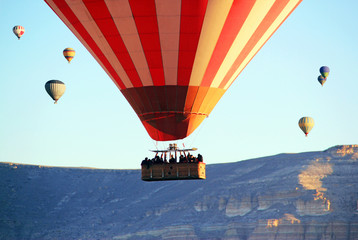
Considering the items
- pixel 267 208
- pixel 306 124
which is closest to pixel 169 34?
pixel 306 124

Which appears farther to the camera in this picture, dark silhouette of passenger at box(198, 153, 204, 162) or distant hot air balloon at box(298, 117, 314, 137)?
distant hot air balloon at box(298, 117, 314, 137)

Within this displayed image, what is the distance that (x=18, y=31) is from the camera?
77.2 metres

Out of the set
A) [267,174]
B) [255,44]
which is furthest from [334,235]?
[255,44]

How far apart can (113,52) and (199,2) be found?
3.69 meters

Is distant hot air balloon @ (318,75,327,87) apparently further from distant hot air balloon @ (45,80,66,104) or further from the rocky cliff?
the rocky cliff

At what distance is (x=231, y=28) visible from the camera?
94.9 feet

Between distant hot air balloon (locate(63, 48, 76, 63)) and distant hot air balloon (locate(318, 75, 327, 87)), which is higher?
distant hot air balloon (locate(63, 48, 76, 63))

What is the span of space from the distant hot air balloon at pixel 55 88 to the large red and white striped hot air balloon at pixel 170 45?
3574 centimetres

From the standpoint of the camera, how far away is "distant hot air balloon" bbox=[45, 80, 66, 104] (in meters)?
65.8

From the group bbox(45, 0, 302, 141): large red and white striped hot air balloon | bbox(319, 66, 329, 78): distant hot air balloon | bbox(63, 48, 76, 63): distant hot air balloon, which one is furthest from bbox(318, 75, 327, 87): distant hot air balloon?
bbox(45, 0, 302, 141): large red and white striped hot air balloon

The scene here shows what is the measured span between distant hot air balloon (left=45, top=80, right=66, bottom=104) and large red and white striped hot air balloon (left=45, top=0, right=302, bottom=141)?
35736 mm

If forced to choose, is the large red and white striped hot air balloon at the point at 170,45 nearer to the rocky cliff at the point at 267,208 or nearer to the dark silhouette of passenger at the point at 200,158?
the dark silhouette of passenger at the point at 200,158

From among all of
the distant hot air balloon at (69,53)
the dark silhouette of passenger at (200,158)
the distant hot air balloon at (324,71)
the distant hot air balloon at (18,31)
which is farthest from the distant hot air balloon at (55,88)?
the dark silhouette of passenger at (200,158)

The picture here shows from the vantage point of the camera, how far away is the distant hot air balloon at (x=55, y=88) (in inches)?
2589
